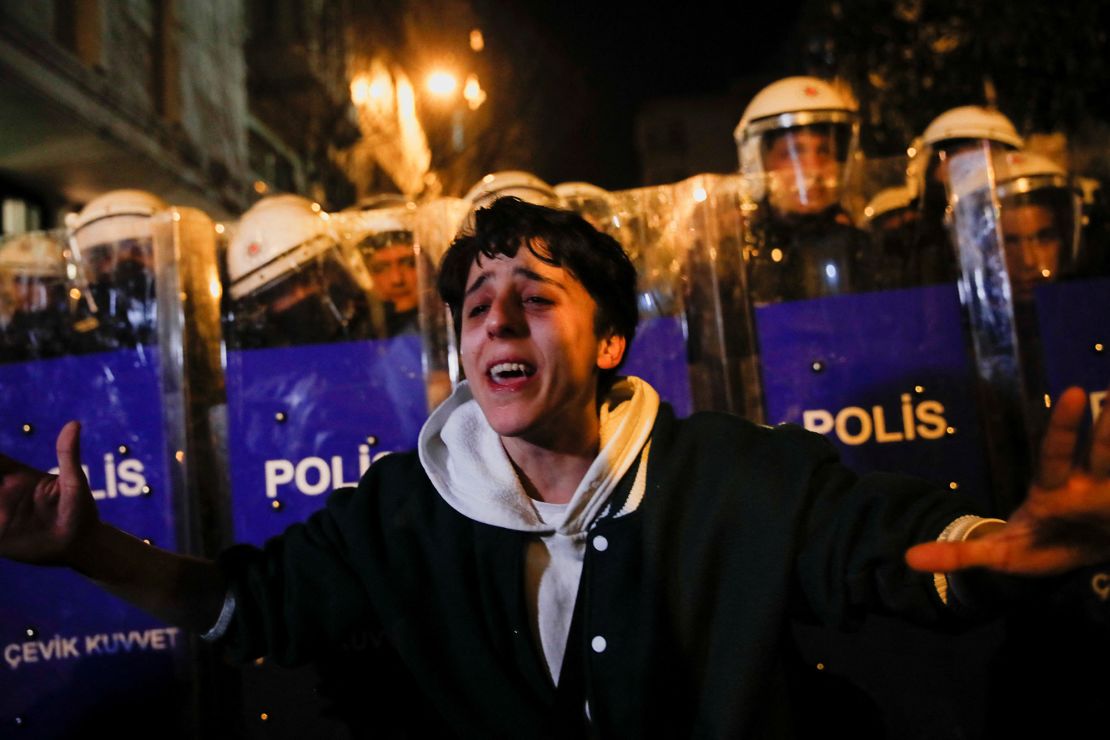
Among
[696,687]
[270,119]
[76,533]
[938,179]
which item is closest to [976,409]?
[938,179]

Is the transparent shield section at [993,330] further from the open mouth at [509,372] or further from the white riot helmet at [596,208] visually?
the open mouth at [509,372]

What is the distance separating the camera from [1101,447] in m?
1.59

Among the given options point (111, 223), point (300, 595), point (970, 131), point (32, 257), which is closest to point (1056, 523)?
point (300, 595)

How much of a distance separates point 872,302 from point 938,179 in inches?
25.3

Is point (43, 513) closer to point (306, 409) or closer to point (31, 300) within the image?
point (306, 409)

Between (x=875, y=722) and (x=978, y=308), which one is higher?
(x=978, y=308)

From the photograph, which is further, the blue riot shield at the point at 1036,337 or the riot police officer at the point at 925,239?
the riot police officer at the point at 925,239

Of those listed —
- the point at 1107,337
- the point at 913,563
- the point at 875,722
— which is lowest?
the point at 875,722

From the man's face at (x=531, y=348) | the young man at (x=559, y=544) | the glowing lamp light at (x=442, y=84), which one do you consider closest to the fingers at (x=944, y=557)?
the young man at (x=559, y=544)

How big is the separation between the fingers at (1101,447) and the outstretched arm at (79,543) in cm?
219

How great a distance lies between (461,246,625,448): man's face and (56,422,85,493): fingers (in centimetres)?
100

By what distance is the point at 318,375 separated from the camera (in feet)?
11.0

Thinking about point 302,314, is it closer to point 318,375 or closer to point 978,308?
point 318,375

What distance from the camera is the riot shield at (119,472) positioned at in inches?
127
